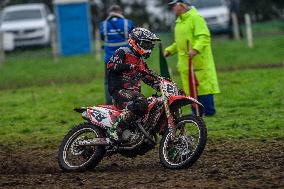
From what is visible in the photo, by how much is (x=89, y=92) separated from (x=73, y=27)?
13.9 m

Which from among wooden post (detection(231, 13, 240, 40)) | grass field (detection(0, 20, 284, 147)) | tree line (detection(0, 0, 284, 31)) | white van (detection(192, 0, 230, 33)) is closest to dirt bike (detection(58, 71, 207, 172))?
grass field (detection(0, 20, 284, 147))

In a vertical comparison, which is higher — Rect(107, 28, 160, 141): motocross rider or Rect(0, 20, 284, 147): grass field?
Rect(107, 28, 160, 141): motocross rider

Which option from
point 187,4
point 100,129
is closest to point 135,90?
point 100,129

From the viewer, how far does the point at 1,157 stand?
13820 millimetres

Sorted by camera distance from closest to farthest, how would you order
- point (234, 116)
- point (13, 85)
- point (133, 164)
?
point (133, 164)
point (234, 116)
point (13, 85)

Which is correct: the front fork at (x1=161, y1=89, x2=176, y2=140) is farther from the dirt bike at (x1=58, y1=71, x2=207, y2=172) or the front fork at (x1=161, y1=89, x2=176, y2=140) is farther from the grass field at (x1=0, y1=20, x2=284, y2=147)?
the grass field at (x1=0, y1=20, x2=284, y2=147)

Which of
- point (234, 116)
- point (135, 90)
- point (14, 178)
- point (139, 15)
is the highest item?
point (135, 90)

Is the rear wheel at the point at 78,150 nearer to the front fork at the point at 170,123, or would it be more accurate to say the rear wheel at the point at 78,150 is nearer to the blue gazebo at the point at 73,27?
the front fork at the point at 170,123

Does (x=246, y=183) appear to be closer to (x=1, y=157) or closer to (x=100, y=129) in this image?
(x=100, y=129)

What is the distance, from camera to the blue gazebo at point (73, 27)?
36.3 m

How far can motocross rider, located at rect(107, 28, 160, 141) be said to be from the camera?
38.7 feet

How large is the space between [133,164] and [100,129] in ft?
2.61

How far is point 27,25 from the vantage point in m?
37.5

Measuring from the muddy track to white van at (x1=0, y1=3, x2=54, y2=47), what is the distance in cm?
2366
